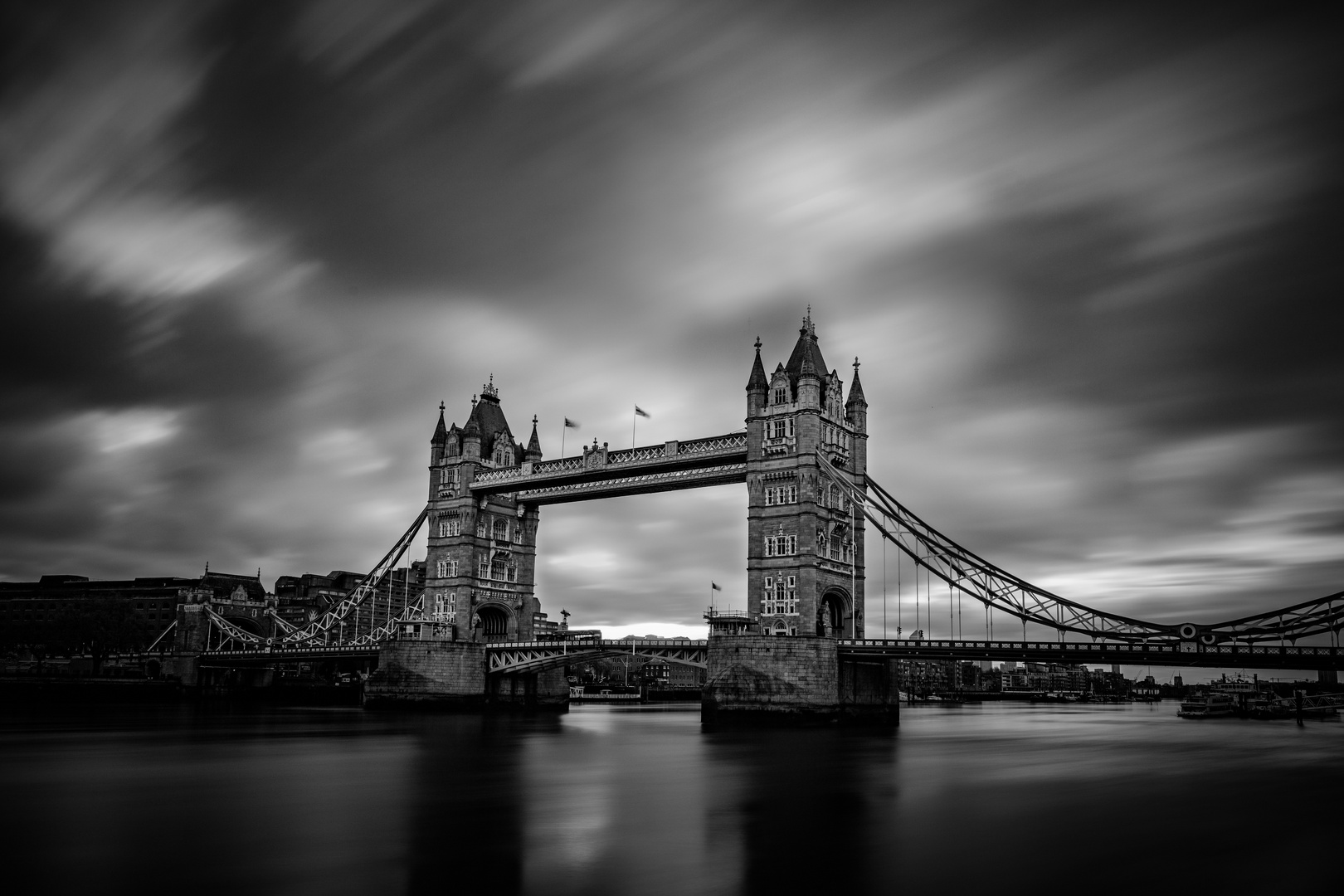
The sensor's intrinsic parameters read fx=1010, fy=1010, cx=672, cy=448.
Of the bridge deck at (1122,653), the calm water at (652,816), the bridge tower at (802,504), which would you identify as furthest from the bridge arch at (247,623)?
the bridge deck at (1122,653)

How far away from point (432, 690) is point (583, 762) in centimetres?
4424

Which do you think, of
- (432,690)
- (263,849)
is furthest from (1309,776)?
(432,690)

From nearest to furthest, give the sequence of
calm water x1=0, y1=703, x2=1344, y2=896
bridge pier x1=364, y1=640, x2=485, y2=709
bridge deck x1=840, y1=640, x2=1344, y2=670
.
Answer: calm water x1=0, y1=703, x2=1344, y2=896 → bridge deck x1=840, y1=640, x2=1344, y2=670 → bridge pier x1=364, y1=640, x2=485, y2=709

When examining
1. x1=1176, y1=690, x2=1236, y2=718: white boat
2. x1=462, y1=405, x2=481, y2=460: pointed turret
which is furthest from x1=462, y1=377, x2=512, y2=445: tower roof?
x1=1176, y1=690, x2=1236, y2=718: white boat

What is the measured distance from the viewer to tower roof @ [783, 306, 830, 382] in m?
72.4

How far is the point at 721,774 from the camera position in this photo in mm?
38719

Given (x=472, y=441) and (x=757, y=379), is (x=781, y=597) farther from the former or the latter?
(x=472, y=441)

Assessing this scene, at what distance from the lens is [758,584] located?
70.4 meters

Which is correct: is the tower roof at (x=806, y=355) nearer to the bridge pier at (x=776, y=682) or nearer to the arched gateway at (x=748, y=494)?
the arched gateway at (x=748, y=494)

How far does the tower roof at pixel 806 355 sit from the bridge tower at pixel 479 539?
27301mm

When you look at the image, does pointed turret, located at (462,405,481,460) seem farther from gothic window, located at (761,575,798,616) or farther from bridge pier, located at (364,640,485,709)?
gothic window, located at (761,575,798,616)

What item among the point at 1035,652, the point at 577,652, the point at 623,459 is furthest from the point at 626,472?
the point at 1035,652

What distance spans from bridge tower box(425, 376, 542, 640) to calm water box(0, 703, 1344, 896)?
33889 millimetres

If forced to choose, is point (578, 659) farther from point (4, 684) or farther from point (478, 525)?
point (4, 684)
